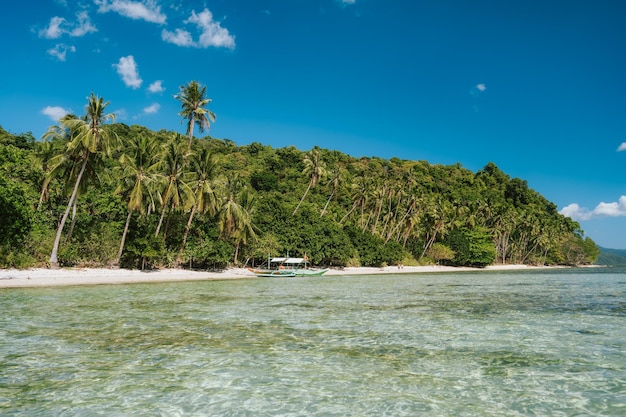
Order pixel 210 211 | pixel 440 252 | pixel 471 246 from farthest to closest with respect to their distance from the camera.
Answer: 1. pixel 471 246
2. pixel 440 252
3. pixel 210 211

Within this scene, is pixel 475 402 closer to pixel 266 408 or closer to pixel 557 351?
pixel 266 408

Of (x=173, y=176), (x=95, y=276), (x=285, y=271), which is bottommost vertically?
(x=95, y=276)

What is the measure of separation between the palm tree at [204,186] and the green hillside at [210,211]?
0.44 ft

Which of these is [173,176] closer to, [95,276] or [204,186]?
[204,186]

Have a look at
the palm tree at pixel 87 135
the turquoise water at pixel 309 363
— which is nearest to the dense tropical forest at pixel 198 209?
the palm tree at pixel 87 135

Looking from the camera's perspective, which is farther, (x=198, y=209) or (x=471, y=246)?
(x=471, y=246)

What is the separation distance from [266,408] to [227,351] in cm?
364

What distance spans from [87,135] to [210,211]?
1384 cm

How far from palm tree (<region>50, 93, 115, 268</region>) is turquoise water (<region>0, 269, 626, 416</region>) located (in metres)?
17.0

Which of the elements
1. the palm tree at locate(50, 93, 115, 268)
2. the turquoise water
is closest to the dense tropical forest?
the palm tree at locate(50, 93, 115, 268)

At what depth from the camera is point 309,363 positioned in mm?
8578

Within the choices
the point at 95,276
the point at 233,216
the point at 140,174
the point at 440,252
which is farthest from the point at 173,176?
the point at 440,252

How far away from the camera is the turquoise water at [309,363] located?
20.4 ft

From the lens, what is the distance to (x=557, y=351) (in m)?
9.63
